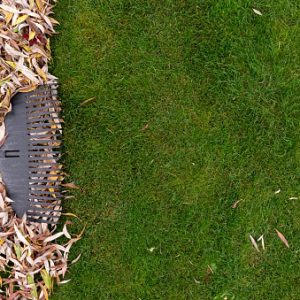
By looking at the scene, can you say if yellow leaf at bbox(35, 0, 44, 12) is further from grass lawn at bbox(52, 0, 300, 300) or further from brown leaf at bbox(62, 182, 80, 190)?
brown leaf at bbox(62, 182, 80, 190)

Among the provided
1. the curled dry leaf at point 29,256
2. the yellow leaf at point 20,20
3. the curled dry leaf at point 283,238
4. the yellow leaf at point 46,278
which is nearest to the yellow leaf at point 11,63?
the yellow leaf at point 20,20

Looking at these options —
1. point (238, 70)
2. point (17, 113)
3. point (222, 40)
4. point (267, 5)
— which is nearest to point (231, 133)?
point (238, 70)

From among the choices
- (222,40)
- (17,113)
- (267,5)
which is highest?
(267,5)

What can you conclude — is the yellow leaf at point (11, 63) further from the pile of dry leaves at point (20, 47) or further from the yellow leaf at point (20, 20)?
the yellow leaf at point (20, 20)

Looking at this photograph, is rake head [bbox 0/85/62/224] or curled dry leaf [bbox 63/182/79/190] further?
curled dry leaf [bbox 63/182/79/190]

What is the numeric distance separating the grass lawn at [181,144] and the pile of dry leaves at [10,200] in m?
0.13

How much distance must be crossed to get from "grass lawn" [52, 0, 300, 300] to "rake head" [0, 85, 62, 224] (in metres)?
0.21

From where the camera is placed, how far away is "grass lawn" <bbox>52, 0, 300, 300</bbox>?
359 centimetres

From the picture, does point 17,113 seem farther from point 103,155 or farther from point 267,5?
point 267,5

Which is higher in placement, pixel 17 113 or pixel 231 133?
pixel 231 133

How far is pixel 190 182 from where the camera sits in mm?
3641

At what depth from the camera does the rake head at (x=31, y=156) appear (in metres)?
3.50

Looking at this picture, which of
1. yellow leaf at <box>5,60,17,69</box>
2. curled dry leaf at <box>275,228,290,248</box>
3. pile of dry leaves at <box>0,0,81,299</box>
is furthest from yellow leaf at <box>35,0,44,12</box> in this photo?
curled dry leaf at <box>275,228,290,248</box>

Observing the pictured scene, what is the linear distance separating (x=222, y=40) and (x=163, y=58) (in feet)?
1.46
